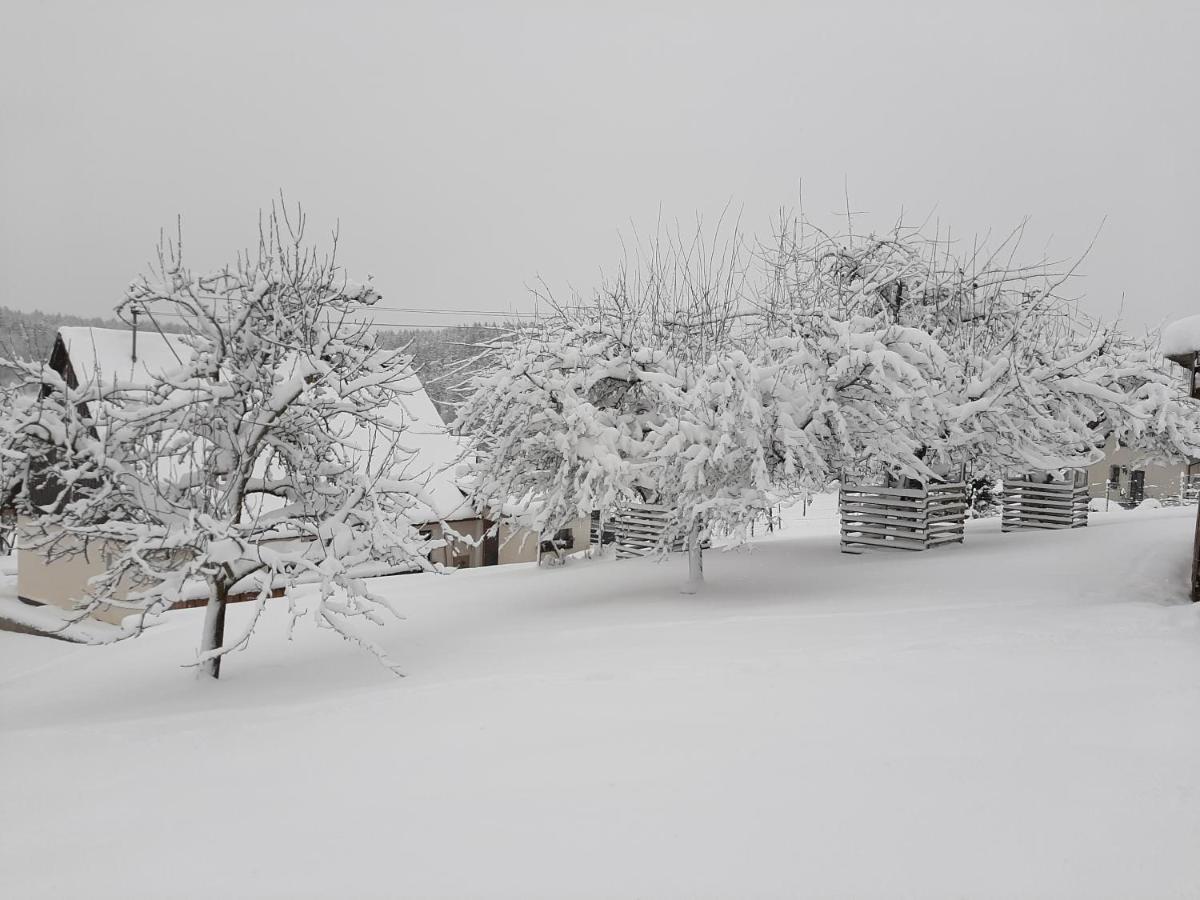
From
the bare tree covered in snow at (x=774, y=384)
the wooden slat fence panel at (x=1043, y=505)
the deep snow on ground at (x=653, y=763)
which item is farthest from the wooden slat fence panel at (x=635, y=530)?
the deep snow on ground at (x=653, y=763)

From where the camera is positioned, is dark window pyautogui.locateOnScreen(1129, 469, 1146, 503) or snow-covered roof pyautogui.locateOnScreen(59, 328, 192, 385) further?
dark window pyautogui.locateOnScreen(1129, 469, 1146, 503)

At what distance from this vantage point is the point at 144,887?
11.1 ft

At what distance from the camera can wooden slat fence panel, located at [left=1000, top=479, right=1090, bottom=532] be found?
1625 centimetres

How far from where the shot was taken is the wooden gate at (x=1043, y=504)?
1625cm

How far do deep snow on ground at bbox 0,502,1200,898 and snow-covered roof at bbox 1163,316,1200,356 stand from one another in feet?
7.70

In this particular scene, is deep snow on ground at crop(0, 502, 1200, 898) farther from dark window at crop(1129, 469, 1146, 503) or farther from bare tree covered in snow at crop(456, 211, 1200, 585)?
dark window at crop(1129, 469, 1146, 503)

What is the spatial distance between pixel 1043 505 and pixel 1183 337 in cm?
1069

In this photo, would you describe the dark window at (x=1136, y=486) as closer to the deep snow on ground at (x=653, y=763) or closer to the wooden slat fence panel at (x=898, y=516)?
the wooden slat fence panel at (x=898, y=516)

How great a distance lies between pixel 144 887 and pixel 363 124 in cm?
982

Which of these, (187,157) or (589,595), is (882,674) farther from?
(187,157)

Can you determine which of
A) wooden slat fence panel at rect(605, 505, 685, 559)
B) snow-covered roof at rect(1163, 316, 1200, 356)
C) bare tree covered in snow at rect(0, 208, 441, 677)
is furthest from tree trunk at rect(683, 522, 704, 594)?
wooden slat fence panel at rect(605, 505, 685, 559)

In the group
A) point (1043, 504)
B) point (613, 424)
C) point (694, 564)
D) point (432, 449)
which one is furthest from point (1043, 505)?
point (432, 449)

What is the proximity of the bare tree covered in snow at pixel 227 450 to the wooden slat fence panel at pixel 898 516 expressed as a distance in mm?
8084

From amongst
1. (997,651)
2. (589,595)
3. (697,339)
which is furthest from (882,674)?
(697,339)
